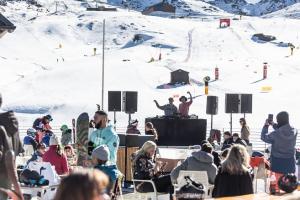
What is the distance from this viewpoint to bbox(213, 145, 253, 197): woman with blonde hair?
24.6 feet

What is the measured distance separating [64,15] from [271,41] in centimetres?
3581

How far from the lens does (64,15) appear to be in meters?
100

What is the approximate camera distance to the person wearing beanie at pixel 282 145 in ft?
29.6

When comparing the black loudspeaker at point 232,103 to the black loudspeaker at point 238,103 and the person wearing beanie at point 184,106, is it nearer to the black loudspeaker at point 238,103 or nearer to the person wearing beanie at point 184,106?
the black loudspeaker at point 238,103

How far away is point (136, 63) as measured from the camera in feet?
154

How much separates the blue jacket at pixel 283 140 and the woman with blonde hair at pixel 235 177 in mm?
1579

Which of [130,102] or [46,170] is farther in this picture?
[130,102]

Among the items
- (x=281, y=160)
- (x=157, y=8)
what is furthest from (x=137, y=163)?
(x=157, y=8)

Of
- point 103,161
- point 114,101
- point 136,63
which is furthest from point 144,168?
point 136,63

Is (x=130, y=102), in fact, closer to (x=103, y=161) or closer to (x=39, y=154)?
(x=39, y=154)

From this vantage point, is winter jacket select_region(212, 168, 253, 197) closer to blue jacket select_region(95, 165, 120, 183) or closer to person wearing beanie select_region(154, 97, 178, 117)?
blue jacket select_region(95, 165, 120, 183)

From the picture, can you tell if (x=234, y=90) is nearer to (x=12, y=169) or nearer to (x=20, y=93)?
(x=20, y=93)

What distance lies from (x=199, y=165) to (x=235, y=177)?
1245 mm

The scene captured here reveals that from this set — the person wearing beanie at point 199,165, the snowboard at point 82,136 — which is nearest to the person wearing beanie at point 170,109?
the snowboard at point 82,136
